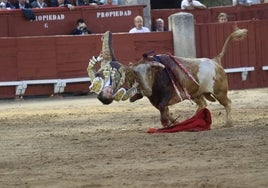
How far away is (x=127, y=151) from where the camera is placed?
9664mm

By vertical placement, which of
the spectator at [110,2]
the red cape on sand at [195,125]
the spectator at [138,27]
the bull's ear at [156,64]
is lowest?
the red cape on sand at [195,125]

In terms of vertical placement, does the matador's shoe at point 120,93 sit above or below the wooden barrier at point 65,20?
below

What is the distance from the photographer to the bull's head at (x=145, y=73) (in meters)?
11.4

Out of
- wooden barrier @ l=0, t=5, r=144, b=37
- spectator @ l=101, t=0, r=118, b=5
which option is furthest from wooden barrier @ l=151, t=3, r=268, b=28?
wooden barrier @ l=0, t=5, r=144, b=37

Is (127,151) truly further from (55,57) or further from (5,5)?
(5,5)

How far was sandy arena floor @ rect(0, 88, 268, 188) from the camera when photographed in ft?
25.1

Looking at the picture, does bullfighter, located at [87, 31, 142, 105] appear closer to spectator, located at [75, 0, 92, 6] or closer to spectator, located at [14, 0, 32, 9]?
spectator, located at [14, 0, 32, 9]

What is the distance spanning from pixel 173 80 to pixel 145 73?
0.45 metres

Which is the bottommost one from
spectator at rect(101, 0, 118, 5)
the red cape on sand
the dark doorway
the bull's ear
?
the red cape on sand

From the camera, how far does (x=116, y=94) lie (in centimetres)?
1144

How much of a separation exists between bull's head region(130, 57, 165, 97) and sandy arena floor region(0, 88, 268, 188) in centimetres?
56

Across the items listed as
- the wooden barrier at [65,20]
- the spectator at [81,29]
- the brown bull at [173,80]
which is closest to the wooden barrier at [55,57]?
the wooden barrier at [65,20]

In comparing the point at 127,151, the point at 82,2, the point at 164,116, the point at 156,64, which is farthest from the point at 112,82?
the point at 82,2

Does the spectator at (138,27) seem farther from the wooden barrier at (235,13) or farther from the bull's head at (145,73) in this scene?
the bull's head at (145,73)
